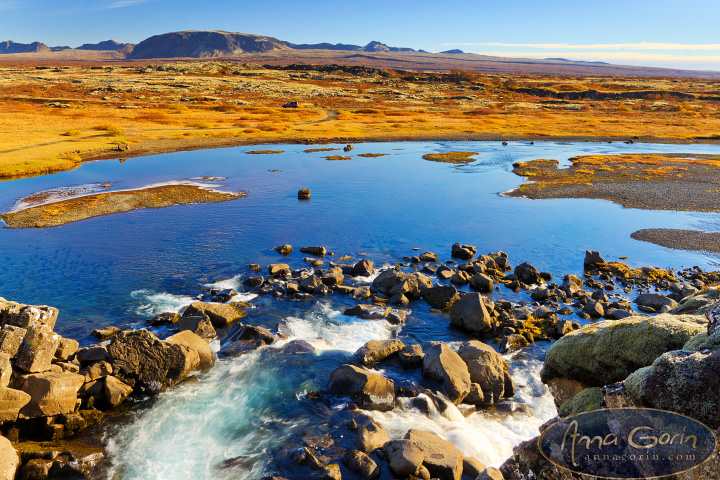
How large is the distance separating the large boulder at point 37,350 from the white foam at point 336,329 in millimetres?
9759

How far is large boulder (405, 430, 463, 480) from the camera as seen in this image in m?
12.9

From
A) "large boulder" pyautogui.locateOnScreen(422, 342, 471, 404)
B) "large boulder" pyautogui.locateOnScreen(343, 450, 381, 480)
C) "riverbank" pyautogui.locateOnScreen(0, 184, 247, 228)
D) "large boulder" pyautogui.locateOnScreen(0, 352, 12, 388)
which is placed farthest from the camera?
"riverbank" pyautogui.locateOnScreen(0, 184, 247, 228)

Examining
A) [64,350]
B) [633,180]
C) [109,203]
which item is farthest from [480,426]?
[633,180]

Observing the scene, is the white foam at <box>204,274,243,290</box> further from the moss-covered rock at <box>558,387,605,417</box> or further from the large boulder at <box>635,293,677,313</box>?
the large boulder at <box>635,293,677,313</box>

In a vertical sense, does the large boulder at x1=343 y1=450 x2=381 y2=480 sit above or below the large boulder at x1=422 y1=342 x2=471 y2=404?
below

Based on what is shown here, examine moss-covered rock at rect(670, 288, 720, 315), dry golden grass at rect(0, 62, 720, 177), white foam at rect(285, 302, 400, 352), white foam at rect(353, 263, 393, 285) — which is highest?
dry golden grass at rect(0, 62, 720, 177)

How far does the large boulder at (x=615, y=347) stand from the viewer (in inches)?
422

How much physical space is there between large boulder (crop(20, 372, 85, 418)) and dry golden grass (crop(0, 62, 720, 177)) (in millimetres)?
50464

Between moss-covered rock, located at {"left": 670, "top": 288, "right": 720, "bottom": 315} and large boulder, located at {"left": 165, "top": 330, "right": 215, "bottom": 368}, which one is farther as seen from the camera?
large boulder, located at {"left": 165, "top": 330, "right": 215, "bottom": 368}

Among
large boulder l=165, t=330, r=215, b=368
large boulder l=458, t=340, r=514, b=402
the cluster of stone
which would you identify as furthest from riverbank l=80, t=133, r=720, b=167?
large boulder l=458, t=340, r=514, b=402

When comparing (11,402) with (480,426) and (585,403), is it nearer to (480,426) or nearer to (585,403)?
(480,426)

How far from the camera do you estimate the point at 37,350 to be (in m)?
15.5

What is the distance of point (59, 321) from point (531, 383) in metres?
21.7

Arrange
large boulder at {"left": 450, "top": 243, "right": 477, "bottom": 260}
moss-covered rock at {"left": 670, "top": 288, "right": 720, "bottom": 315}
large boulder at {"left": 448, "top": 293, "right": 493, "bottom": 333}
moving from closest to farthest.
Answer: moss-covered rock at {"left": 670, "top": 288, "right": 720, "bottom": 315} → large boulder at {"left": 448, "top": 293, "right": 493, "bottom": 333} → large boulder at {"left": 450, "top": 243, "right": 477, "bottom": 260}
